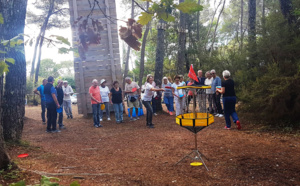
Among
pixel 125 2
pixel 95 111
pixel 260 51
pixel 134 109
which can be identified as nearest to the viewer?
pixel 260 51

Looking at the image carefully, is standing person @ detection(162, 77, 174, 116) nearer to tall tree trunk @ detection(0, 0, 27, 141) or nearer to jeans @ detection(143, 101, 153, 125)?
jeans @ detection(143, 101, 153, 125)

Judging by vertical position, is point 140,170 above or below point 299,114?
below

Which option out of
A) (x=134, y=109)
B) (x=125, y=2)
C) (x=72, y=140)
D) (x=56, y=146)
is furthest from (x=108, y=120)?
(x=125, y=2)

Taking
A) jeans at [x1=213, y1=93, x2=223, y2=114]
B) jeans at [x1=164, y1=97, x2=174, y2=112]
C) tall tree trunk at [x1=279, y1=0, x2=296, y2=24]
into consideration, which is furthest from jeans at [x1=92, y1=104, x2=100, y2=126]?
tall tree trunk at [x1=279, y1=0, x2=296, y2=24]

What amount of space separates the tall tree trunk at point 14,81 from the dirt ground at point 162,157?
0.54 meters

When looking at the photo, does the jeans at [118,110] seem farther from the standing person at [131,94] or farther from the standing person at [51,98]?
the standing person at [51,98]

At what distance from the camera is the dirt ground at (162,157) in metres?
4.15

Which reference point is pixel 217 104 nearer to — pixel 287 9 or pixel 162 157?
pixel 287 9

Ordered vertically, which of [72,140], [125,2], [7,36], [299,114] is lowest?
[72,140]

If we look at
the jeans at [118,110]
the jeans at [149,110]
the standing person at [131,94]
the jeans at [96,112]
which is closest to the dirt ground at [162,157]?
the jeans at [149,110]

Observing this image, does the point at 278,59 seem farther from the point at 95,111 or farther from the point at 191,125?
the point at 95,111

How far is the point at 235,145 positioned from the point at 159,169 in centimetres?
227

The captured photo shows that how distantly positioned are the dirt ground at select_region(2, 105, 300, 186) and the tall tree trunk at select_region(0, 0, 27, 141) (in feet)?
1.79

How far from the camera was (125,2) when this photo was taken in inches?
1097
